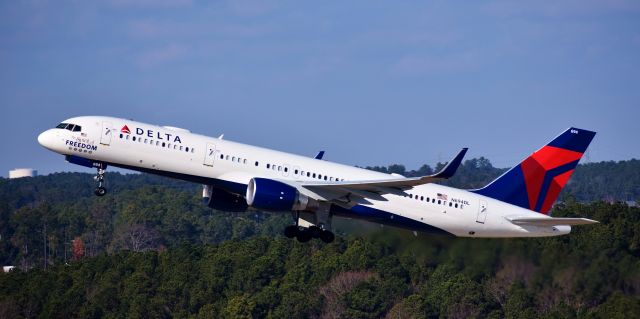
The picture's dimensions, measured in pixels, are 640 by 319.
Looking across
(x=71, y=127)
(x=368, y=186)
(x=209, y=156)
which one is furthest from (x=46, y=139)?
(x=368, y=186)

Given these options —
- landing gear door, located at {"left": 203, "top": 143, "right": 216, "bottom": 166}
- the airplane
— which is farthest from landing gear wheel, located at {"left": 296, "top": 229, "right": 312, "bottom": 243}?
landing gear door, located at {"left": 203, "top": 143, "right": 216, "bottom": 166}

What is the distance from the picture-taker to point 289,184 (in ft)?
168

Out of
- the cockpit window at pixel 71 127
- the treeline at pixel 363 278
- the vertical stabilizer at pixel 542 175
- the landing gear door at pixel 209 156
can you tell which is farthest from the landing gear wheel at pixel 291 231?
the cockpit window at pixel 71 127

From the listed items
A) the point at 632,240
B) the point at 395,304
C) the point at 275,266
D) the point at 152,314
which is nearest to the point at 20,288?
the point at 152,314

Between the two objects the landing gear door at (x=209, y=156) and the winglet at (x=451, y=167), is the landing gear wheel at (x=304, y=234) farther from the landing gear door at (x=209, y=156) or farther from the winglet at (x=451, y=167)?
the winglet at (x=451, y=167)

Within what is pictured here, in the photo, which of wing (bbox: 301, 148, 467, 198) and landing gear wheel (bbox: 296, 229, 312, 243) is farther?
landing gear wheel (bbox: 296, 229, 312, 243)

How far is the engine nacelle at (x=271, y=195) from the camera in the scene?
49.9 metres

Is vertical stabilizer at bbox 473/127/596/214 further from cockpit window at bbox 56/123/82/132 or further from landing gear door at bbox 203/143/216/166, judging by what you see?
cockpit window at bbox 56/123/82/132

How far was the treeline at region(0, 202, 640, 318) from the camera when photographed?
182 ft

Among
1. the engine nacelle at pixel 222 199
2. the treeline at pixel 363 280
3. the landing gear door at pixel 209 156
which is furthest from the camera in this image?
the treeline at pixel 363 280

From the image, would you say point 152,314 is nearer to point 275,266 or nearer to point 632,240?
point 275,266

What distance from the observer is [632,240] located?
69.5m

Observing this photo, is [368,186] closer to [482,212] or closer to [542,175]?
[482,212]

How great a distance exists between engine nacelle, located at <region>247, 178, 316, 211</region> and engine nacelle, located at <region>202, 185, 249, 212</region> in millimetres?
3677
